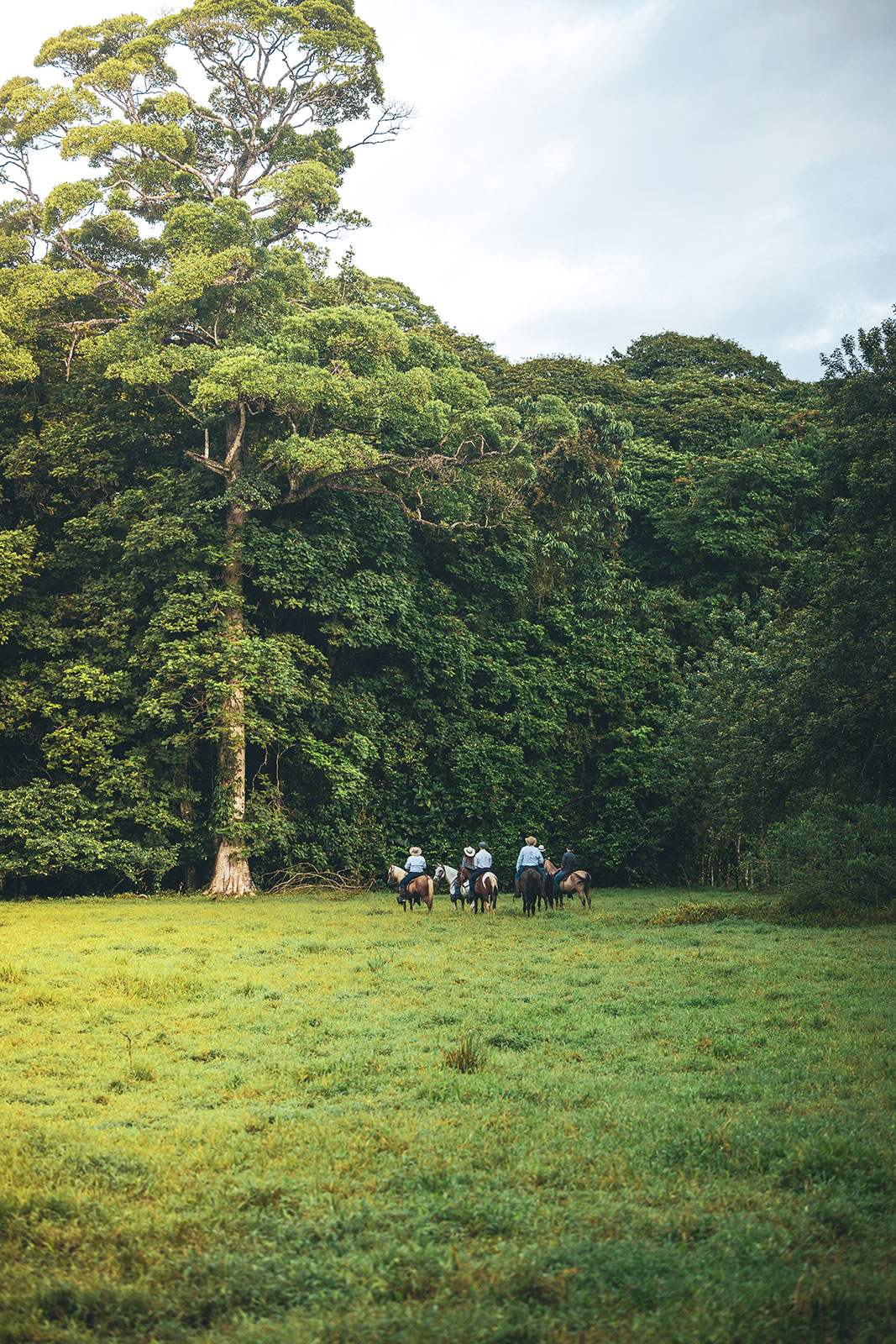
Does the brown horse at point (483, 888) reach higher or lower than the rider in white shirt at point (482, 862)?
lower

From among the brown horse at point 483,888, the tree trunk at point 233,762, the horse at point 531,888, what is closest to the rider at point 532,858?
the horse at point 531,888

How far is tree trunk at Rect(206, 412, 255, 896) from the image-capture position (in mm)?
24531

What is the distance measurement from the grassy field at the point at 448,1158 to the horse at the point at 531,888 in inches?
328

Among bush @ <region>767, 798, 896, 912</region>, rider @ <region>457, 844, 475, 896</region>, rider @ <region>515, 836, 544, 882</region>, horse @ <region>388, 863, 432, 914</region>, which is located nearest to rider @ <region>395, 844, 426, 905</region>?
horse @ <region>388, 863, 432, 914</region>

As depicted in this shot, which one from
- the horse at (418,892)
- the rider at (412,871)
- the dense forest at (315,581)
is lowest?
the horse at (418,892)

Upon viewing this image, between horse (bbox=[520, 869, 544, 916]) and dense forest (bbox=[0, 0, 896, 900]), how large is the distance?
15.7 ft

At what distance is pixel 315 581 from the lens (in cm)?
2758

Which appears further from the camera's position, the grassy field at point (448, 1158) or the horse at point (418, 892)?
the horse at point (418, 892)

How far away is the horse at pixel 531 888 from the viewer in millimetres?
20453

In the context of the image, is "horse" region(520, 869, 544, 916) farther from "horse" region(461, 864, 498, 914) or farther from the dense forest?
the dense forest

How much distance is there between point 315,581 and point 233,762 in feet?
17.8

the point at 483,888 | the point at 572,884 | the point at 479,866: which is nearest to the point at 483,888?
the point at 483,888

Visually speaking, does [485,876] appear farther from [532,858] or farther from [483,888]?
[532,858]

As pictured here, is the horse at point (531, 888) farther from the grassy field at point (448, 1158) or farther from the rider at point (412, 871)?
the grassy field at point (448, 1158)
